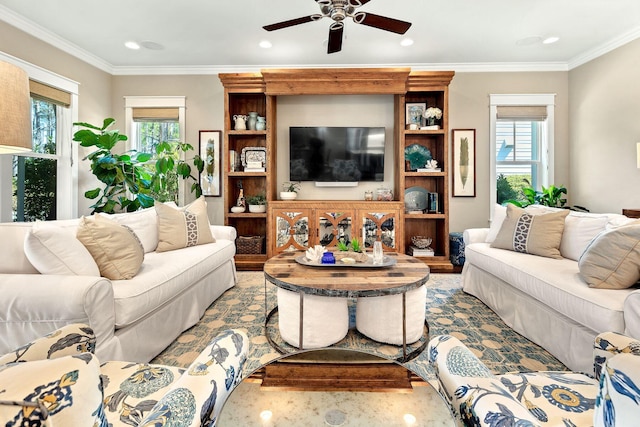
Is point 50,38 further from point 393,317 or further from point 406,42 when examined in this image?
point 393,317

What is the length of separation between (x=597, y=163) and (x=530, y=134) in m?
0.86

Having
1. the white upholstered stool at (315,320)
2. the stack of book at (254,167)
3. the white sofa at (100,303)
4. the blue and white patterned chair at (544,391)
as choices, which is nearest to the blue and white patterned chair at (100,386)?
the white sofa at (100,303)

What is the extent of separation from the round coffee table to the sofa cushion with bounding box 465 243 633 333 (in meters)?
0.68

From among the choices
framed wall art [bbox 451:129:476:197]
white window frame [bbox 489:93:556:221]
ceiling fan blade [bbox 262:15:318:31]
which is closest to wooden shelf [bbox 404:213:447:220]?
framed wall art [bbox 451:129:476:197]

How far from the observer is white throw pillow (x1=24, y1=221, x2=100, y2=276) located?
1.58 meters

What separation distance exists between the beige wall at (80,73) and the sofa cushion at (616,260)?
201 inches

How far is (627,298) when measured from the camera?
1514mm

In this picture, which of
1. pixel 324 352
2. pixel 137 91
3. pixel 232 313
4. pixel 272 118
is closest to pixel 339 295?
pixel 324 352

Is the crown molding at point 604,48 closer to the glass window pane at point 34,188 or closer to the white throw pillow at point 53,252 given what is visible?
the white throw pillow at point 53,252

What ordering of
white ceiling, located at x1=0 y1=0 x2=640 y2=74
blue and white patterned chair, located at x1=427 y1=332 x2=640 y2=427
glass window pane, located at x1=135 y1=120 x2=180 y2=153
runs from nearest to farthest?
1. blue and white patterned chair, located at x1=427 y1=332 x2=640 y2=427
2. white ceiling, located at x1=0 y1=0 x2=640 y2=74
3. glass window pane, located at x1=135 y1=120 x2=180 y2=153

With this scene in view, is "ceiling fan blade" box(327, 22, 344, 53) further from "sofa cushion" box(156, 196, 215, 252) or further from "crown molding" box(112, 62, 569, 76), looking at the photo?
→ "sofa cushion" box(156, 196, 215, 252)

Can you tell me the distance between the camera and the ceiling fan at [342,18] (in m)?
2.11

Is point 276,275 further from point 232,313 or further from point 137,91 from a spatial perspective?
point 137,91

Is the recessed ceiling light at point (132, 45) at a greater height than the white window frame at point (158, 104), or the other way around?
the recessed ceiling light at point (132, 45)
